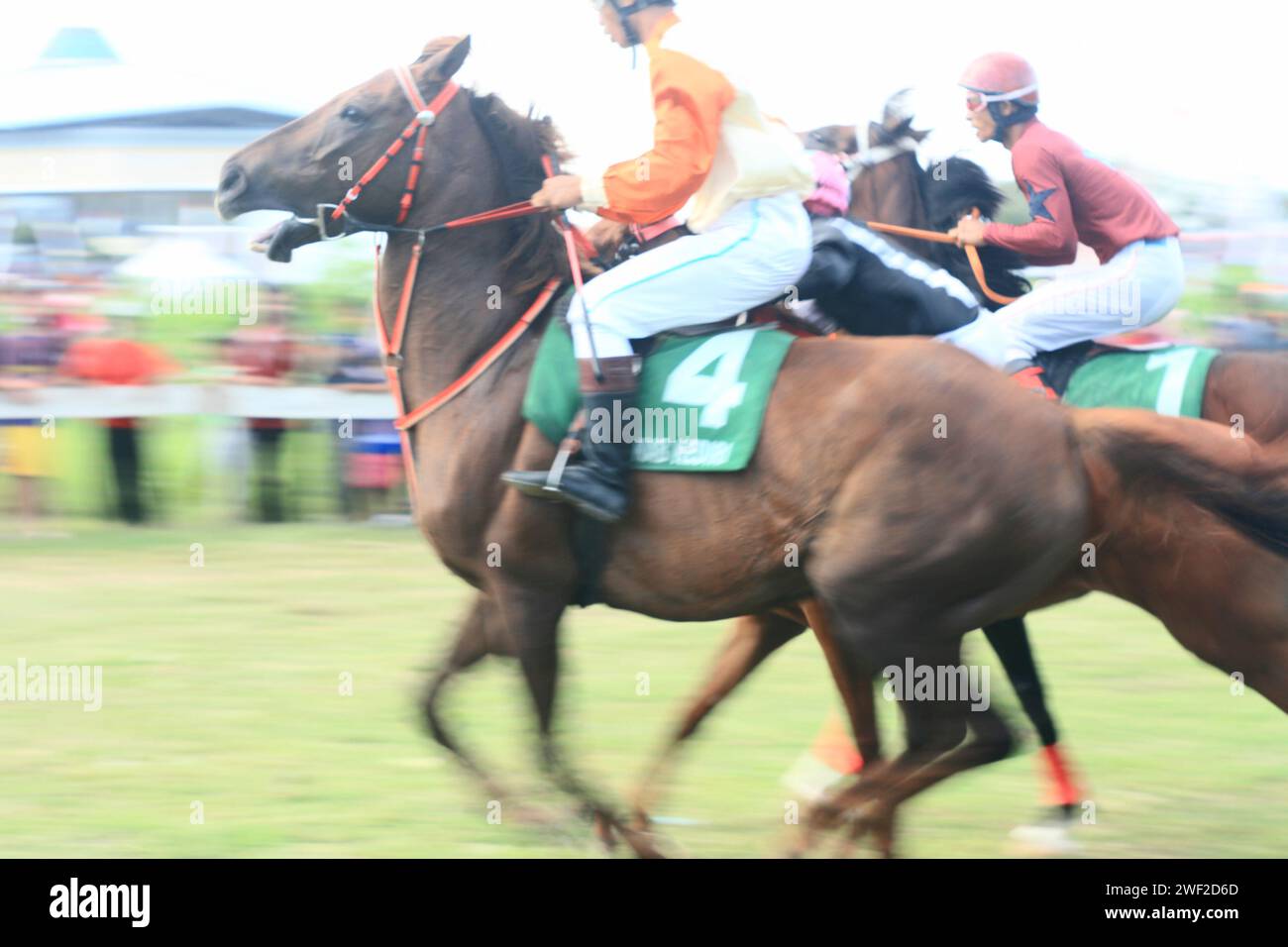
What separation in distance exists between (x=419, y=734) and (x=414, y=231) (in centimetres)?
208

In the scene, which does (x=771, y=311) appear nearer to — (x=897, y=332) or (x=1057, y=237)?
(x=897, y=332)

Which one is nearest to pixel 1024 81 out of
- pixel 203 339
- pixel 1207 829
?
pixel 1207 829

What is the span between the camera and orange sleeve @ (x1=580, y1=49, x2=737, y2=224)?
4508 millimetres

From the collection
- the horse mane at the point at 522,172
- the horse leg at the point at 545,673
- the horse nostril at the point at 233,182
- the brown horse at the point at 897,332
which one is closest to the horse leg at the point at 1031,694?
the brown horse at the point at 897,332

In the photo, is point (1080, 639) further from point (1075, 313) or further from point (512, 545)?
Answer: point (512, 545)

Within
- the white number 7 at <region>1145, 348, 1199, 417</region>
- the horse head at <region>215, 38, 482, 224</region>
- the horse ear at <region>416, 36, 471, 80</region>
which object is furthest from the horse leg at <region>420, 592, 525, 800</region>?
the white number 7 at <region>1145, 348, 1199, 417</region>

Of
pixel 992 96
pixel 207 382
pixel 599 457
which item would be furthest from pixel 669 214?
pixel 207 382

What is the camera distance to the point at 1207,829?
→ 5.20m

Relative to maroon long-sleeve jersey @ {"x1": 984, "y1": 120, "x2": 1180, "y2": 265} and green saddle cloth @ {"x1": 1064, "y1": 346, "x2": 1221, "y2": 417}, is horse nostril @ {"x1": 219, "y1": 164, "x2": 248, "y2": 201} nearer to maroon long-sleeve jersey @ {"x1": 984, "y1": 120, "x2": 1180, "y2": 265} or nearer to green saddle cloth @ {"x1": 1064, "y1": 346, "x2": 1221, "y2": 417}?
maroon long-sleeve jersey @ {"x1": 984, "y1": 120, "x2": 1180, "y2": 265}

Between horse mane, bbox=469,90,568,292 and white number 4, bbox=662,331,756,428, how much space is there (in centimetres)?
61

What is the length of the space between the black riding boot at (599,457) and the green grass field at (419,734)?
31.4 inches

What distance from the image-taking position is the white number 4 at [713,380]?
4488 millimetres

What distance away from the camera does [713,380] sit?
4535mm

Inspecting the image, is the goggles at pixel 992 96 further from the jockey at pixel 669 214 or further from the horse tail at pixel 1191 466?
the horse tail at pixel 1191 466
